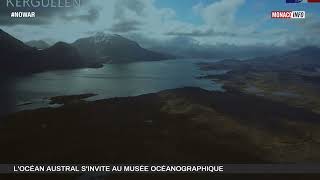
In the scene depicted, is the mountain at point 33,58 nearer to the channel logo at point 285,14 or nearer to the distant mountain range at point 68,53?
the distant mountain range at point 68,53

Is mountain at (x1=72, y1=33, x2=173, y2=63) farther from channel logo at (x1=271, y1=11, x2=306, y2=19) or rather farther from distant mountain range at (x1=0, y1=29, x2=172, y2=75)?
channel logo at (x1=271, y1=11, x2=306, y2=19)

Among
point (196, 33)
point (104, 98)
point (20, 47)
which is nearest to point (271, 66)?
point (196, 33)

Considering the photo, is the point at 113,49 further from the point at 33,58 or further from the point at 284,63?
the point at 284,63

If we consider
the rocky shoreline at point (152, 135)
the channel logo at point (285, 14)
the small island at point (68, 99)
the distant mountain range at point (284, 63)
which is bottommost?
the rocky shoreline at point (152, 135)

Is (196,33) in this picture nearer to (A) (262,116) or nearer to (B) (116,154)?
(A) (262,116)

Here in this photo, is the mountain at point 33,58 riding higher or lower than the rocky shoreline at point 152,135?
higher

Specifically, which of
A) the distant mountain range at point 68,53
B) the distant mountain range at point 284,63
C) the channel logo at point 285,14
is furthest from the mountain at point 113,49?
the channel logo at point 285,14

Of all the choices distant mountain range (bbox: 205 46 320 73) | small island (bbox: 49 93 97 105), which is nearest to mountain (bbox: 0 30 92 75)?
small island (bbox: 49 93 97 105)

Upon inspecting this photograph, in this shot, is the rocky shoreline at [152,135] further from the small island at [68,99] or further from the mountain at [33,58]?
the mountain at [33,58]
